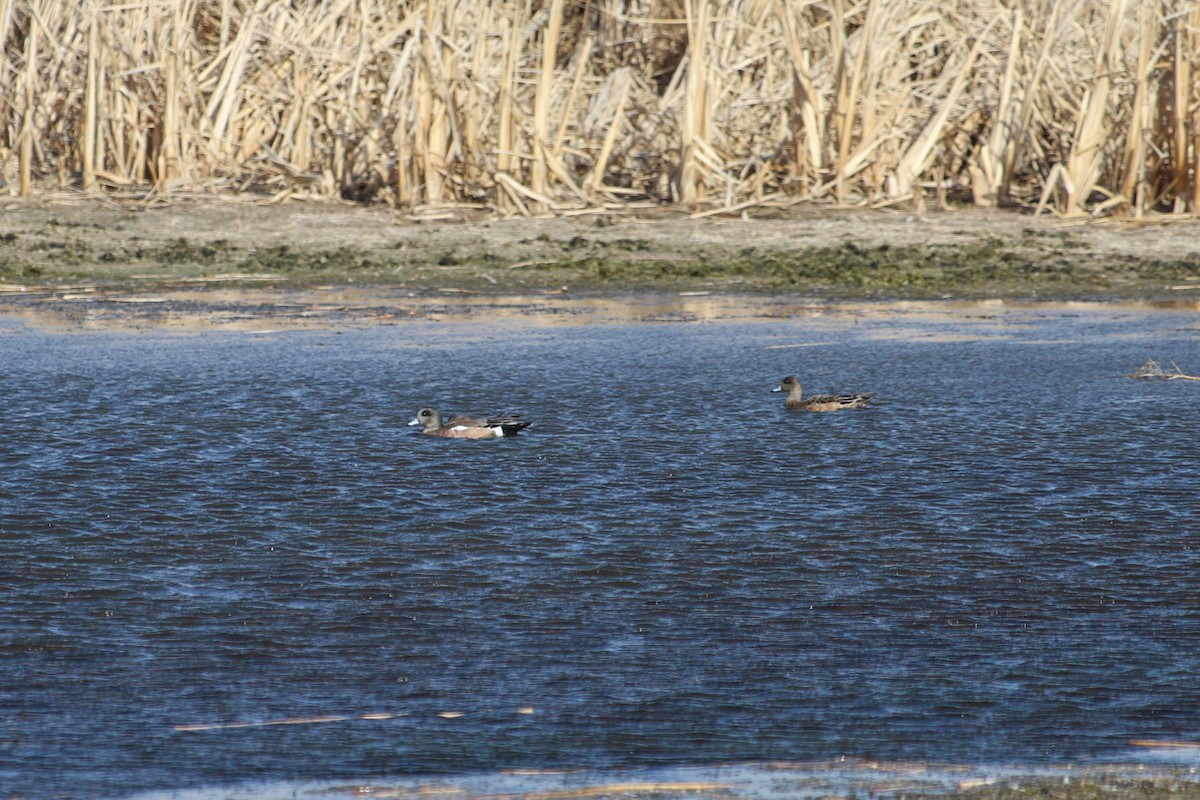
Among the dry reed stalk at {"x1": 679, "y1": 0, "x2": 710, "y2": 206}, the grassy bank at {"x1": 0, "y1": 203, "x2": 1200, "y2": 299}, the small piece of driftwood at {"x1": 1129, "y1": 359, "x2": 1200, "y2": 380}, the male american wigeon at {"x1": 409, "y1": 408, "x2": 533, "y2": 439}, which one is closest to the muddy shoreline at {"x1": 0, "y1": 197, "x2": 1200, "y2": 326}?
the grassy bank at {"x1": 0, "y1": 203, "x2": 1200, "y2": 299}

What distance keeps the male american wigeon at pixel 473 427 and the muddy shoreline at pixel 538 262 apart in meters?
3.99

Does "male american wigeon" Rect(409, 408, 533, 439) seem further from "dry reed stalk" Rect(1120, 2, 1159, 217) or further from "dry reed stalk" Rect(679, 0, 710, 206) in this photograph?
"dry reed stalk" Rect(1120, 2, 1159, 217)

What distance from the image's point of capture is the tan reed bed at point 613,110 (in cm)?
1598

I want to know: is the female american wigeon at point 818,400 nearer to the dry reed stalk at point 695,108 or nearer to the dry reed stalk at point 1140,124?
the dry reed stalk at point 695,108

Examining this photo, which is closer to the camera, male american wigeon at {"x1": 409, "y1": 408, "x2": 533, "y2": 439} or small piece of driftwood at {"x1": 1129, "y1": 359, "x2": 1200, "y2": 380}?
male american wigeon at {"x1": 409, "y1": 408, "x2": 533, "y2": 439}

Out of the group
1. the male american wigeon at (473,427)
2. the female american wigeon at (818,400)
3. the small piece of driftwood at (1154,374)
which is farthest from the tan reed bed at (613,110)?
the male american wigeon at (473,427)

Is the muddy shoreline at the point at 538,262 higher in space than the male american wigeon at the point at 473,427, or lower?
higher

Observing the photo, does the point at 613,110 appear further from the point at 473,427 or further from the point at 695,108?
the point at 473,427

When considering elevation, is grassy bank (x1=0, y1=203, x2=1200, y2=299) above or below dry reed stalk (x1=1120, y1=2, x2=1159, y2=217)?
below

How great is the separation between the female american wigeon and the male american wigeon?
141cm

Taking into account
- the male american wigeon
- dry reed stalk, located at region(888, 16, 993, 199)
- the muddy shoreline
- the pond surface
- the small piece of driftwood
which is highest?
dry reed stalk, located at region(888, 16, 993, 199)

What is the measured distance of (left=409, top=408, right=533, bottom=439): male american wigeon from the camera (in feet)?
26.4

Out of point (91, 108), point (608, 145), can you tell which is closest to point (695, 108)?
point (608, 145)

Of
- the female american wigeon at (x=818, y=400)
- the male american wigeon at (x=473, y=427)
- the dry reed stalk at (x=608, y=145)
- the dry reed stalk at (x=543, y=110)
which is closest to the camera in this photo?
the male american wigeon at (x=473, y=427)
